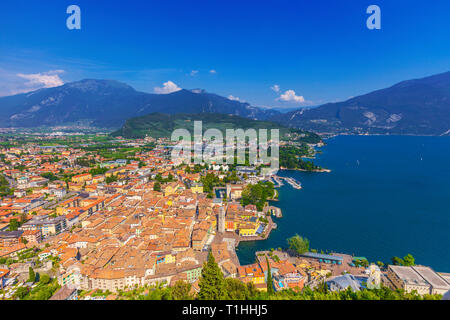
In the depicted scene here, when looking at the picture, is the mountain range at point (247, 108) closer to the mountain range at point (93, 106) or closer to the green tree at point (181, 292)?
the mountain range at point (93, 106)

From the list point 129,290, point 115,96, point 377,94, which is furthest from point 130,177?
point 115,96

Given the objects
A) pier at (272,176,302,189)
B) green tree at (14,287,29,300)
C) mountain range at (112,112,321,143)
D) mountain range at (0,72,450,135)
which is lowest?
green tree at (14,287,29,300)

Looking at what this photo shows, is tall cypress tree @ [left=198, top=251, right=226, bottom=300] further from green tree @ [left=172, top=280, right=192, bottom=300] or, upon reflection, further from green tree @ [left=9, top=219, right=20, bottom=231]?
green tree @ [left=9, top=219, right=20, bottom=231]

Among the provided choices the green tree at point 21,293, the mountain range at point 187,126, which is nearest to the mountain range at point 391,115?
the mountain range at point 187,126

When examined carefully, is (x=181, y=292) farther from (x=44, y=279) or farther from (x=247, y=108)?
(x=247, y=108)

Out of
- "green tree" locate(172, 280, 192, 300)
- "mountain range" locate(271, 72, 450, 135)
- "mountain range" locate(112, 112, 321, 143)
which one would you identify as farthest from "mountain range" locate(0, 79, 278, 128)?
"green tree" locate(172, 280, 192, 300)

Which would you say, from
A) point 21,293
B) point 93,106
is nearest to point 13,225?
point 21,293
